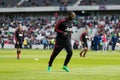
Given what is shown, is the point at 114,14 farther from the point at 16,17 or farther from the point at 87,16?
the point at 16,17

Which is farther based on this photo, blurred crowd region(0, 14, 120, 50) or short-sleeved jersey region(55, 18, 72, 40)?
blurred crowd region(0, 14, 120, 50)

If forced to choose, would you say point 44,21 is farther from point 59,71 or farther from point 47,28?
point 59,71

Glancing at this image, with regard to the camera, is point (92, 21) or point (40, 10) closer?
point (92, 21)

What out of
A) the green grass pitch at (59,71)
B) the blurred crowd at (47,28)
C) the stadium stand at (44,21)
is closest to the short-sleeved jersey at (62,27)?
the green grass pitch at (59,71)

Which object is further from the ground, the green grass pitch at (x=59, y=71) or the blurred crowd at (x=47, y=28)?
the green grass pitch at (x=59, y=71)

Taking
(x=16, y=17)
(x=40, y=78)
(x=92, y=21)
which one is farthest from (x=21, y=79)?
(x=16, y=17)

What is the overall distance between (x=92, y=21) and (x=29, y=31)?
30.3 ft

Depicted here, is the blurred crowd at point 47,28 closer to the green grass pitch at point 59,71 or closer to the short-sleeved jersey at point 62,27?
the green grass pitch at point 59,71

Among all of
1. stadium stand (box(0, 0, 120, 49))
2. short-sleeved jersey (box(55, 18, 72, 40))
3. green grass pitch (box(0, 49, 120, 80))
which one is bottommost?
stadium stand (box(0, 0, 120, 49))

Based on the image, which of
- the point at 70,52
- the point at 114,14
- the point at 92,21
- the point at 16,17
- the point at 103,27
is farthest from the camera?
the point at 16,17

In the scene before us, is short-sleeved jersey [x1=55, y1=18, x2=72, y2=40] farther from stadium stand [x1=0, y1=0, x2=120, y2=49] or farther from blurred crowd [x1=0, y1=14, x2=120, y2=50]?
stadium stand [x1=0, y1=0, x2=120, y2=49]

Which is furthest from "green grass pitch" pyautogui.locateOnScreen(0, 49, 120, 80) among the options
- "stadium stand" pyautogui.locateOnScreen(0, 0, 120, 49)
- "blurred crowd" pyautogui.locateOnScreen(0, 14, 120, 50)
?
"stadium stand" pyautogui.locateOnScreen(0, 0, 120, 49)

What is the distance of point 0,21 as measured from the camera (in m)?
79.7

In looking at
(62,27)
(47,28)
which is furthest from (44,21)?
(62,27)
